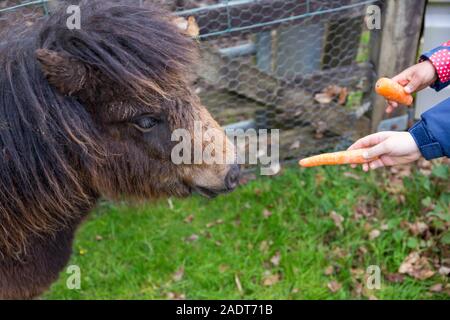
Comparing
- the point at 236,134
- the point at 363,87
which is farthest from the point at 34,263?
the point at 363,87

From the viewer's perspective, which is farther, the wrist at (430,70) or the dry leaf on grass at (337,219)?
the dry leaf on grass at (337,219)

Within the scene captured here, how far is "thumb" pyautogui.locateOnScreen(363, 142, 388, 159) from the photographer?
2.19 m

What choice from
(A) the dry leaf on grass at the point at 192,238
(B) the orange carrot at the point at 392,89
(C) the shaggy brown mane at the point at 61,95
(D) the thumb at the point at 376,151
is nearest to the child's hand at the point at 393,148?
(D) the thumb at the point at 376,151

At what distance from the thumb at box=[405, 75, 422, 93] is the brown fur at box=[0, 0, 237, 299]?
1141mm

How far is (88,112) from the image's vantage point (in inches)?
86.7

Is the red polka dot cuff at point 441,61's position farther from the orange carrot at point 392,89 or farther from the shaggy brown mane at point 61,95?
the shaggy brown mane at point 61,95

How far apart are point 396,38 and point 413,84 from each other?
1316mm

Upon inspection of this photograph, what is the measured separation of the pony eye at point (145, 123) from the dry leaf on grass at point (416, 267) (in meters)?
2.24

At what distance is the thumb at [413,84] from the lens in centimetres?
266

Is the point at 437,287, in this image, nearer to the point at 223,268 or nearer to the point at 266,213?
the point at 266,213

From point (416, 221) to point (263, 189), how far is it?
1.25m

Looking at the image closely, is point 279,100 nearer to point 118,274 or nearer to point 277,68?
point 277,68

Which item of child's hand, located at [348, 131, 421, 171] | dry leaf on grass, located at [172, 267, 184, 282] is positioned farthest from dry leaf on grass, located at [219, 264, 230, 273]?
child's hand, located at [348, 131, 421, 171]

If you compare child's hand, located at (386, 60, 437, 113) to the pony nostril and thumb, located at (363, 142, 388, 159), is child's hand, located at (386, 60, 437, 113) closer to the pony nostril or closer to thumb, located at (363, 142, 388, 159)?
thumb, located at (363, 142, 388, 159)
